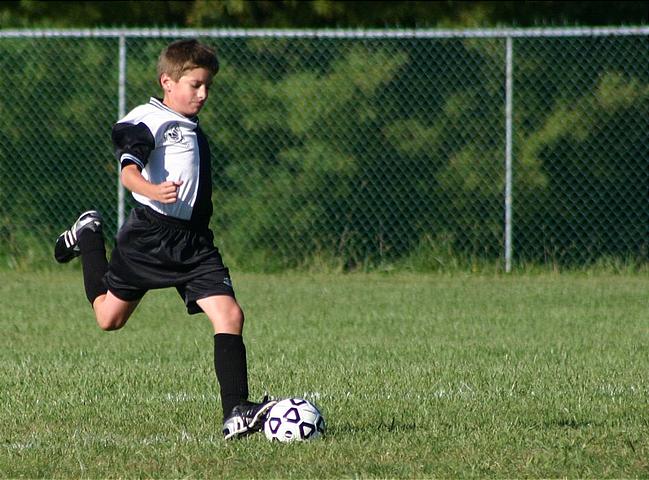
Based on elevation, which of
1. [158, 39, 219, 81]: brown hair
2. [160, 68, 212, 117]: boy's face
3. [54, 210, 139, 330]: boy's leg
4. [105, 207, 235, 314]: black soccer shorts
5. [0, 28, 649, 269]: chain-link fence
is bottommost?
[0, 28, 649, 269]: chain-link fence

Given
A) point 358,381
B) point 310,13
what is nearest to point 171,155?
point 358,381

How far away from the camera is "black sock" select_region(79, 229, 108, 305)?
6.53 m

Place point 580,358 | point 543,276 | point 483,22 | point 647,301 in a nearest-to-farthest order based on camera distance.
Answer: point 580,358 → point 647,301 → point 543,276 → point 483,22

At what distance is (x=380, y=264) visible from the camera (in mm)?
13086

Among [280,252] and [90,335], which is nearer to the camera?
[90,335]

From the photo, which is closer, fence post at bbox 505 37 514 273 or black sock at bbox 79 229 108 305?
black sock at bbox 79 229 108 305

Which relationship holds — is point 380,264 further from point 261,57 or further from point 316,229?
point 261,57

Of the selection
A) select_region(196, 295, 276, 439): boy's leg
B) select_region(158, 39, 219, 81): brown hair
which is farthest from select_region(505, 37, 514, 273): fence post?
select_region(196, 295, 276, 439): boy's leg

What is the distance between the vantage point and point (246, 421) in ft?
18.1

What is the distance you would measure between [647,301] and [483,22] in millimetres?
5165

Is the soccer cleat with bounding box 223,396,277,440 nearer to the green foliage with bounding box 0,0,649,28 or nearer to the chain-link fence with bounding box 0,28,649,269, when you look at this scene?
the chain-link fence with bounding box 0,28,649,269

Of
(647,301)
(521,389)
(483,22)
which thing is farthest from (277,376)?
(483,22)

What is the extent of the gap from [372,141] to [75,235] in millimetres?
6398

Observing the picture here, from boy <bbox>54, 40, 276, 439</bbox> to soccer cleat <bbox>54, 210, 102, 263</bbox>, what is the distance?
85 centimetres
